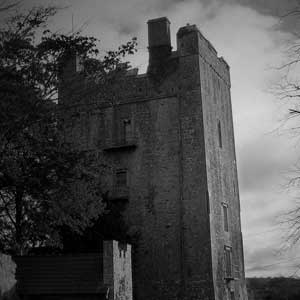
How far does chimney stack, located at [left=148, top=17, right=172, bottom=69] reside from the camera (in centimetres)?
3481

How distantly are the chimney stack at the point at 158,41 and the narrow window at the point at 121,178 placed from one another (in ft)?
19.8

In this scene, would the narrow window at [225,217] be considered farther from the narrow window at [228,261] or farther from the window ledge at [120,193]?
the window ledge at [120,193]

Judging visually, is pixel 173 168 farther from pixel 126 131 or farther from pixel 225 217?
pixel 225 217

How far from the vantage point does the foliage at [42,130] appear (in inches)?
782

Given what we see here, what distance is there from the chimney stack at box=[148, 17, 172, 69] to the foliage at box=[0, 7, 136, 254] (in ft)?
41.6

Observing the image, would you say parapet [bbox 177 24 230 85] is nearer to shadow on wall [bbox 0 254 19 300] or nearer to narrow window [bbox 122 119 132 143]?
narrow window [bbox 122 119 132 143]

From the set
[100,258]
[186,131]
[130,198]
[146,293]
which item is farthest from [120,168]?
[100,258]

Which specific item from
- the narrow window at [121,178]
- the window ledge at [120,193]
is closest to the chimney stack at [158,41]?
the narrow window at [121,178]

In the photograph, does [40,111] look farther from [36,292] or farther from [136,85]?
[136,85]

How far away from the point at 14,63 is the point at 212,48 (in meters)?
19.2

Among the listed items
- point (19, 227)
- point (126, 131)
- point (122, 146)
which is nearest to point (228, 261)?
point (122, 146)

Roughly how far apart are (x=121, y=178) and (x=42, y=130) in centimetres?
1342

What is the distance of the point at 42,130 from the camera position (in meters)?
21.4


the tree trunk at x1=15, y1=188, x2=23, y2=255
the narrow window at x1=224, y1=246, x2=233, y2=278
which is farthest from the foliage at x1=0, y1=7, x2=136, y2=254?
the narrow window at x1=224, y1=246, x2=233, y2=278
